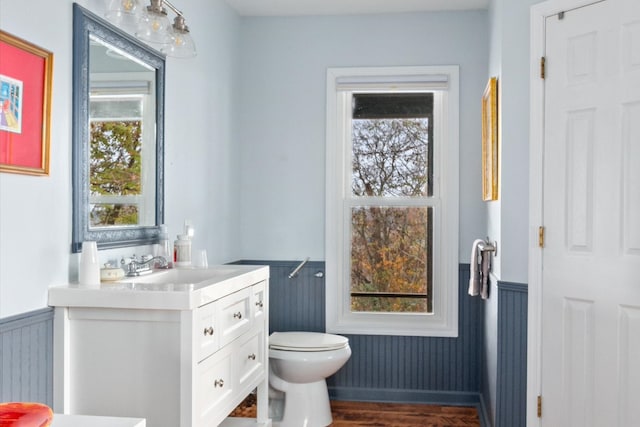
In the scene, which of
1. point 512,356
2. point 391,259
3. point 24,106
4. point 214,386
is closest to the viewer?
point 24,106

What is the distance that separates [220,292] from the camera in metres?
2.14

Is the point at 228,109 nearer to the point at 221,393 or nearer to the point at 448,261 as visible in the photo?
the point at 448,261

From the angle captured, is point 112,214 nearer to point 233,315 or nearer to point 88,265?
point 88,265

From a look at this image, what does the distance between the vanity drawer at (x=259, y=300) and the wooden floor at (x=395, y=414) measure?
97cm

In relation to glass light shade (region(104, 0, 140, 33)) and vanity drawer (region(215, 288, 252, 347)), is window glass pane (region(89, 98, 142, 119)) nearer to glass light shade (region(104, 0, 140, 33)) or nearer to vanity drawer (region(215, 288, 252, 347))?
glass light shade (region(104, 0, 140, 33))

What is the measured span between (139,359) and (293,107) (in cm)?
219

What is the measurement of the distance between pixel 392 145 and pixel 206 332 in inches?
82.0

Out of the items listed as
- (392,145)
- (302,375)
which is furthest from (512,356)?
(392,145)

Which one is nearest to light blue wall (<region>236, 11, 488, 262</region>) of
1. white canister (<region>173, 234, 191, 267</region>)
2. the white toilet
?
the white toilet

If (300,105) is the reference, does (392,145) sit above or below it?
below

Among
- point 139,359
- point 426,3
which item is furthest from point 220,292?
point 426,3

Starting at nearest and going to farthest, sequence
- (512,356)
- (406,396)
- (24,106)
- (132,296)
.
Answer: (24,106) < (132,296) < (512,356) < (406,396)

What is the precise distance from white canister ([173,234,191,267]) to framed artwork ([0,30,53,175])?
923 millimetres

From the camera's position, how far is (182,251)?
2.74 metres
